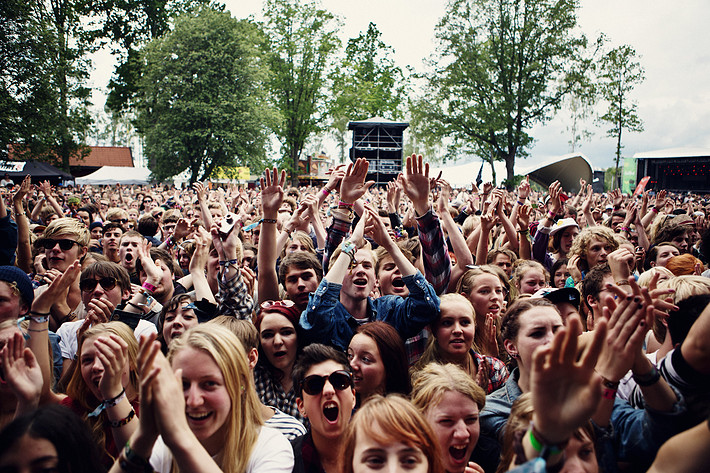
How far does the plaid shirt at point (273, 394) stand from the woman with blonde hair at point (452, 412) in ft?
3.09

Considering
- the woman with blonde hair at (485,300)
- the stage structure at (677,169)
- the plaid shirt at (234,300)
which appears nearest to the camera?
the plaid shirt at (234,300)

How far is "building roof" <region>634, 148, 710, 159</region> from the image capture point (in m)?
28.5

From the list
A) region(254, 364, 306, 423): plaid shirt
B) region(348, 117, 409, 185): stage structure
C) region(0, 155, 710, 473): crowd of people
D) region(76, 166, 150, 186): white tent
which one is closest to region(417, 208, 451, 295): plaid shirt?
region(0, 155, 710, 473): crowd of people

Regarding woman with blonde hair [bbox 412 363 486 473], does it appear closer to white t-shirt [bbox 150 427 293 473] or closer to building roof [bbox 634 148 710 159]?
white t-shirt [bbox 150 427 293 473]

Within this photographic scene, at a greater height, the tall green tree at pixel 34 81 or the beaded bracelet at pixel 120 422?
the tall green tree at pixel 34 81

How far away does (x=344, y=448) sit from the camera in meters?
2.05

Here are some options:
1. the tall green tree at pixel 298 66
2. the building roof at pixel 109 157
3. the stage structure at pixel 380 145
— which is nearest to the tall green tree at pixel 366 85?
the tall green tree at pixel 298 66

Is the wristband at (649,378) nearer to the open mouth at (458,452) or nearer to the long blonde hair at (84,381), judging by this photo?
the open mouth at (458,452)

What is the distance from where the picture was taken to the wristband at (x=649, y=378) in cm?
189

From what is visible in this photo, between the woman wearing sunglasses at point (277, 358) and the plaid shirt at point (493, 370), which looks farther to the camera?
the plaid shirt at point (493, 370)

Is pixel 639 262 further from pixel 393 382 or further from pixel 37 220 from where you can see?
pixel 37 220

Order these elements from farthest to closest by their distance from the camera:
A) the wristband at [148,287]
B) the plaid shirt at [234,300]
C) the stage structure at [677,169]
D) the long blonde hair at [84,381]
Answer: the stage structure at [677,169]
the wristband at [148,287]
the plaid shirt at [234,300]
the long blonde hair at [84,381]

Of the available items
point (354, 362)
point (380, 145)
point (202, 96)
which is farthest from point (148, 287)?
point (202, 96)

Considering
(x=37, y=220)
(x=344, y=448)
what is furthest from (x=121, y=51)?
(x=344, y=448)
